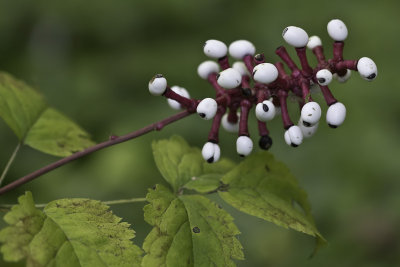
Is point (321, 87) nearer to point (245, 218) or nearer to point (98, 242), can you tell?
point (98, 242)

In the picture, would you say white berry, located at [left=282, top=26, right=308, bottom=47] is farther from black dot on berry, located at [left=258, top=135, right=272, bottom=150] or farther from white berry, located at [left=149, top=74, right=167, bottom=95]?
white berry, located at [left=149, top=74, right=167, bottom=95]

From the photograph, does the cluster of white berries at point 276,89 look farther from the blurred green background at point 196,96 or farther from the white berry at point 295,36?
the blurred green background at point 196,96

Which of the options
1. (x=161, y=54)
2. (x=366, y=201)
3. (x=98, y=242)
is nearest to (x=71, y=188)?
(x=161, y=54)

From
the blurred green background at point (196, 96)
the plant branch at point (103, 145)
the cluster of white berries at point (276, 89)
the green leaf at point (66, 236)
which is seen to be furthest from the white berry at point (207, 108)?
the blurred green background at point (196, 96)

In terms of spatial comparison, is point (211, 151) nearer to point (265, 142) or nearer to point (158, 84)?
point (265, 142)

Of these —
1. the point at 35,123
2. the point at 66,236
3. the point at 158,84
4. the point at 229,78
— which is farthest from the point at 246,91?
the point at 35,123

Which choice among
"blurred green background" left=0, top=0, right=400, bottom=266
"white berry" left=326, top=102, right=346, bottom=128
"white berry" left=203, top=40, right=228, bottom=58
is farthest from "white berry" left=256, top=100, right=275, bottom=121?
"blurred green background" left=0, top=0, right=400, bottom=266

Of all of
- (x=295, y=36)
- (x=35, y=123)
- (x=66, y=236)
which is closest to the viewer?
(x=66, y=236)
